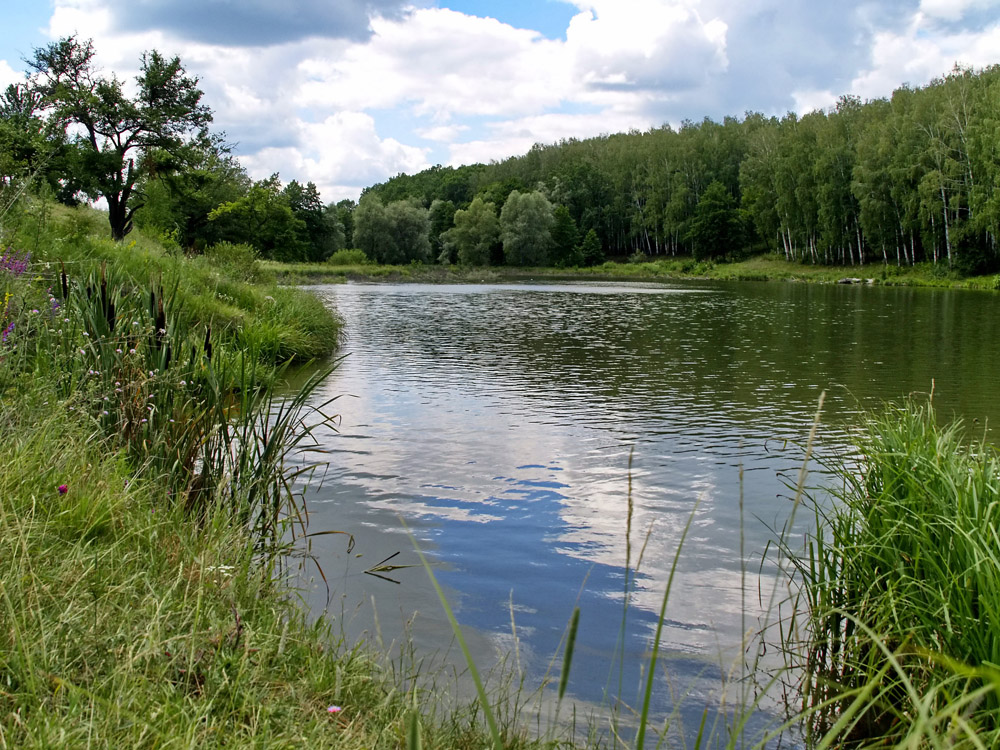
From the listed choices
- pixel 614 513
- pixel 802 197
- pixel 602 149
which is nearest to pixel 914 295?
pixel 802 197

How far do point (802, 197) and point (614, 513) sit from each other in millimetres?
63843

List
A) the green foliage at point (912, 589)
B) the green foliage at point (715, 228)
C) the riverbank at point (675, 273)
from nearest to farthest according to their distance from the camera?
the green foliage at point (912, 589) → the riverbank at point (675, 273) → the green foliage at point (715, 228)

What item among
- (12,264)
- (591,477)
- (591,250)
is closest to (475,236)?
(591,250)

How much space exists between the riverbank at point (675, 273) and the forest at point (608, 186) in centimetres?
166

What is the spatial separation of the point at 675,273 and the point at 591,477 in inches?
2844

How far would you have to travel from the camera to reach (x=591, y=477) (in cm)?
900

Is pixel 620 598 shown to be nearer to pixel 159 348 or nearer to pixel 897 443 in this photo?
pixel 897 443

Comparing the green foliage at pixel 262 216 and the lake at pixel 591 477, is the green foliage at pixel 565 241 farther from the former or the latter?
the lake at pixel 591 477

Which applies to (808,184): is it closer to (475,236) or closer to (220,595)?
(475,236)

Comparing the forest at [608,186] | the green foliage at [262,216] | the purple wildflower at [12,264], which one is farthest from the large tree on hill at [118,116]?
the purple wildflower at [12,264]

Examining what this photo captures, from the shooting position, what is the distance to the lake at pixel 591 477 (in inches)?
205

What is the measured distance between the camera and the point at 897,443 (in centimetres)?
474

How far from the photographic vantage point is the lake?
17.1ft

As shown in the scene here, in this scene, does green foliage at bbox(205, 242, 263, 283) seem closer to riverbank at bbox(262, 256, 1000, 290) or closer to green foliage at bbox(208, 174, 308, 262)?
riverbank at bbox(262, 256, 1000, 290)
